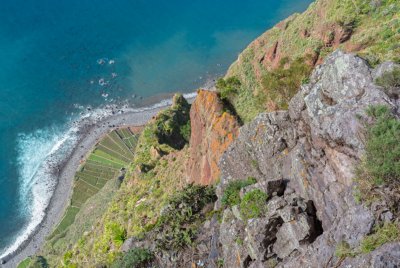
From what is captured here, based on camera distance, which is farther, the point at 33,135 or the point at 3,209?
the point at 33,135

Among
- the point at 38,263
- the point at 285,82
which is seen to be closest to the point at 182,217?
the point at 285,82

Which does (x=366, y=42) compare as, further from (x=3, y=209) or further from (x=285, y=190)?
(x=3, y=209)

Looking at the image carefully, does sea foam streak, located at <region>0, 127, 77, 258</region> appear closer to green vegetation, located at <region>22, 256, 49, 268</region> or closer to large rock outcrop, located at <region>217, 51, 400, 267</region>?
green vegetation, located at <region>22, 256, 49, 268</region>

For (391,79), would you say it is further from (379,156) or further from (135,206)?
(135,206)

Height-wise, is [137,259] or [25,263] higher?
[25,263]

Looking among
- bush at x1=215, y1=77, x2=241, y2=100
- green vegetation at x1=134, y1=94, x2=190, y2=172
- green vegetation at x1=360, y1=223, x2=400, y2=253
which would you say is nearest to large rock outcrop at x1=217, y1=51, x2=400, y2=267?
green vegetation at x1=360, y1=223, x2=400, y2=253

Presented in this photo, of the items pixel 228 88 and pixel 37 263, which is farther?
pixel 37 263

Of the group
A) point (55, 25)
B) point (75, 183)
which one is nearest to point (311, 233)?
point (75, 183)
